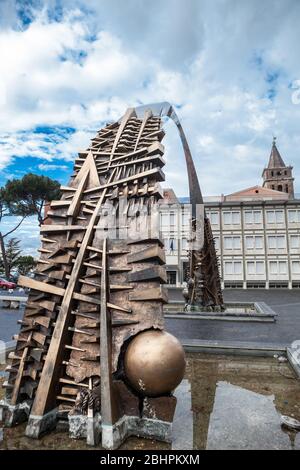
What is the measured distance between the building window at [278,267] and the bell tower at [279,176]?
2501cm

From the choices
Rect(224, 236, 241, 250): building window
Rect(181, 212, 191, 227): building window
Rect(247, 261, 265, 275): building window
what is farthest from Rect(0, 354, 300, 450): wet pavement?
Rect(224, 236, 241, 250): building window

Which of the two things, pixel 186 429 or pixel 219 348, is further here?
pixel 219 348

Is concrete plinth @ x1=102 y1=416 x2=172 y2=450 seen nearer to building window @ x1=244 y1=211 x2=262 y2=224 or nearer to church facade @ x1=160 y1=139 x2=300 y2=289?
church facade @ x1=160 y1=139 x2=300 y2=289

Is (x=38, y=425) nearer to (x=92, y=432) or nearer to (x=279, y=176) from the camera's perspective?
(x=92, y=432)

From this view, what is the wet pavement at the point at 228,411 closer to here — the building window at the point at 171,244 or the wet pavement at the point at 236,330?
the wet pavement at the point at 236,330

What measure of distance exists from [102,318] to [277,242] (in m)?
38.1

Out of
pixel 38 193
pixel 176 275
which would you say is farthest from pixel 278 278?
pixel 38 193

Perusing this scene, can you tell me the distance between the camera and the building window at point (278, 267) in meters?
38.2

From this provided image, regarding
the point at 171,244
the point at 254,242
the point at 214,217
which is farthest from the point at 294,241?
the point at 171,244

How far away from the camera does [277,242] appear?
1529 inches

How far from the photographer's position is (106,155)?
5.55 metres

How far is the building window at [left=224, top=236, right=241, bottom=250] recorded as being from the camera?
3950 centimetres

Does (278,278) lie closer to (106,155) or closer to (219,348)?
(219,348)

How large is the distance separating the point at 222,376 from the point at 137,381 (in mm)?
3135
